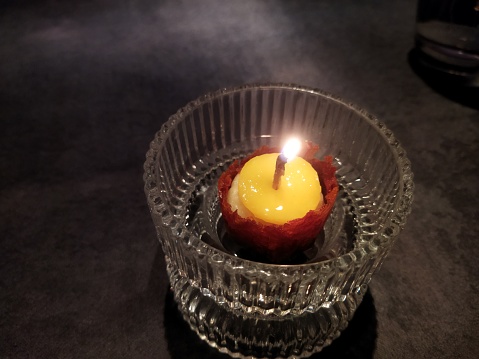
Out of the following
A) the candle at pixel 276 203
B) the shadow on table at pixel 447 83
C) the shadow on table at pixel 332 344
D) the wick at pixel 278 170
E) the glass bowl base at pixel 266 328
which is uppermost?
the wick at pixel 278 170

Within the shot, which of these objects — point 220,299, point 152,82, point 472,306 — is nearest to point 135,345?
point 220,299

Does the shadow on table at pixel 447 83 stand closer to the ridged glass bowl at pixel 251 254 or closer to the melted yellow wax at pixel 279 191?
the ridged glass bowl at pixel 251 254

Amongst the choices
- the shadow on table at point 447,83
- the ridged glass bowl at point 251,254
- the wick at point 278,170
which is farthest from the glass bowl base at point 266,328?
the shadow on table at point 447,83

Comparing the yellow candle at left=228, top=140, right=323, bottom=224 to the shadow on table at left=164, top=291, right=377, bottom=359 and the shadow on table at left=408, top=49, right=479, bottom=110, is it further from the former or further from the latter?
the shadow on table at left=408, top=49, right=479, bottom=110

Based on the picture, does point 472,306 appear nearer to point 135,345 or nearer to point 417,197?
point 417,197

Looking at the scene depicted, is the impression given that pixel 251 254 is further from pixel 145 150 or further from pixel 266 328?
pixel 145 150

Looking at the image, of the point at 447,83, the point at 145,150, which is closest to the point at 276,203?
the point at 145,150

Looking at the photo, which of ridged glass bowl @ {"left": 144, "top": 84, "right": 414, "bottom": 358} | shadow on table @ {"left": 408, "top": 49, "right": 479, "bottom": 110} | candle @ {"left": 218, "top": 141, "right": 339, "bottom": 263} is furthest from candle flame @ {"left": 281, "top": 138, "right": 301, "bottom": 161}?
shadow on table @ {"left": 408, "top": 49, "right": 479, "bottom": 110}
